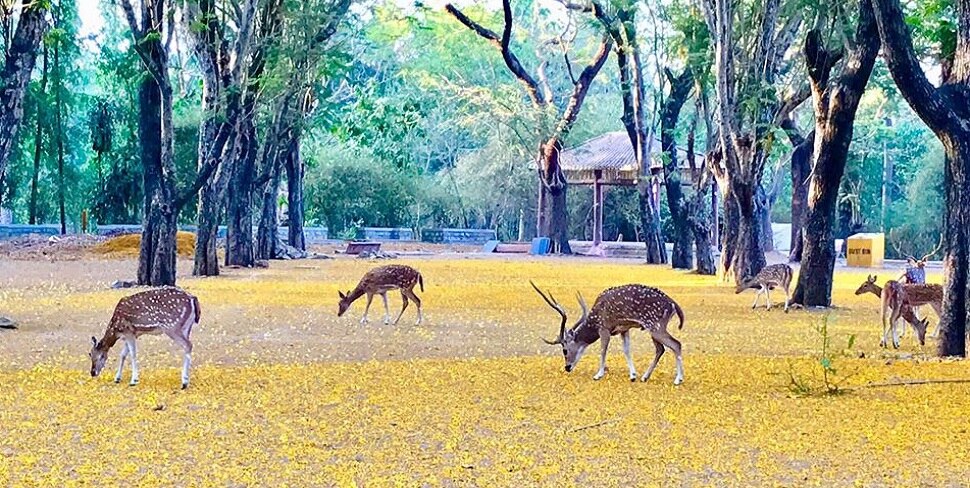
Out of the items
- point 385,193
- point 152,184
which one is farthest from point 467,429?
point 385,193

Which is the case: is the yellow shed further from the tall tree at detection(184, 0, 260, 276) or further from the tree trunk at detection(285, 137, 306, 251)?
the tall tree at detection(184, 0, 260, 276)

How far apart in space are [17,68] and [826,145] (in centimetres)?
1024

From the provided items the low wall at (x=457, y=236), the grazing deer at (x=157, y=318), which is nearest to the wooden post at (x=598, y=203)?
the low wall at (x=457, y=236)

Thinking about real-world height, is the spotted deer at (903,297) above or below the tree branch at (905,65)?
below

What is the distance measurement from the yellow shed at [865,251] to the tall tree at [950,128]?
84.4ft

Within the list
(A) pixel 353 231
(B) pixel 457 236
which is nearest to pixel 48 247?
(A) pixel 353 231

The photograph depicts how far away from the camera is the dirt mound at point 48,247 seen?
30.5 meters

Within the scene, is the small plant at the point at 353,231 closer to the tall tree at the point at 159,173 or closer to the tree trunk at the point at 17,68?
the tall tree at the point at 159,173

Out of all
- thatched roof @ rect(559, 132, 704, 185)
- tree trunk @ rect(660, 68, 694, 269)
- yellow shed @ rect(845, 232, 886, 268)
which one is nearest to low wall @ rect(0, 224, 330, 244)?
thatched roof @ rect(559, 132, 704, 185)

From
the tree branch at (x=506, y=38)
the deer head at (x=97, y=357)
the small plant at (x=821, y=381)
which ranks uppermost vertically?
the tree branch at (x=506, y=38)

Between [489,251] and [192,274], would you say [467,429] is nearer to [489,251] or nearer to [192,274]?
[192,274]

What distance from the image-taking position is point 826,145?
53.0ft

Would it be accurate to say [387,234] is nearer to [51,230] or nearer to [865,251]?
[51,230]

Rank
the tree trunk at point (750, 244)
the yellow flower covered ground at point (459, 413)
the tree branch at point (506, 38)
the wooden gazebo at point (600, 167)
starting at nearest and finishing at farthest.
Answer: the yellow flower covered ground at point (459, 413) → the tree trunk at point (750, 244) → the tree branch at point (506, 38) → the wooden gazebo at point (600, 167)
